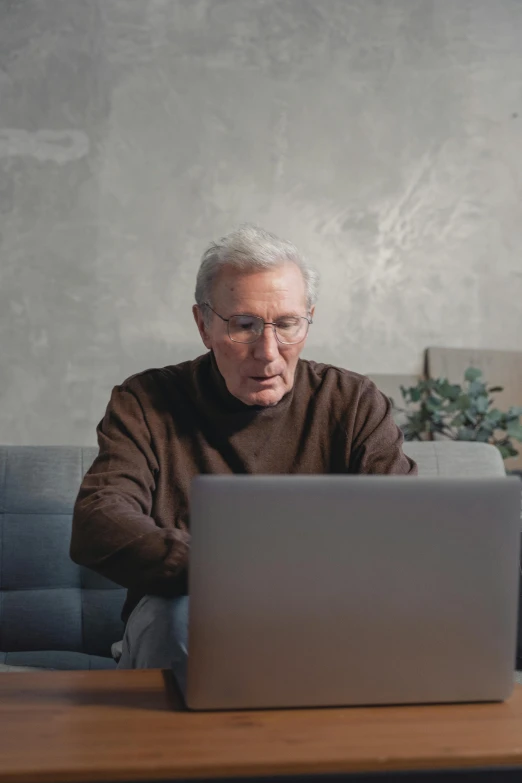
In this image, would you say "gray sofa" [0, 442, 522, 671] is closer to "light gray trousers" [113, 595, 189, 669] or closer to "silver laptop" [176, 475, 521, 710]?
"light gray trousers" [113, 595, 189, 669]

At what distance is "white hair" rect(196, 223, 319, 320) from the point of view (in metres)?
1.88

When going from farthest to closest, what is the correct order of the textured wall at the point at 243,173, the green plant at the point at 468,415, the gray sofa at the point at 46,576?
the textured wall at the point at 243,173
the green plant at the point at 468,415
the gray sofa at the point at 46,576

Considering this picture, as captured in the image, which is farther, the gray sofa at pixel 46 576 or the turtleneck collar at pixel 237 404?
the gray sofa at pixel 46 576

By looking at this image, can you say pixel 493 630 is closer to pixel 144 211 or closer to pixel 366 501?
pixel 366 501

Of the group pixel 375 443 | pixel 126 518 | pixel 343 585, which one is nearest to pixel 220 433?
pixel 375 443

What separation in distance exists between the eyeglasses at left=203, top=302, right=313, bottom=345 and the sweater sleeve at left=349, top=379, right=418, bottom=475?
0.73 feet

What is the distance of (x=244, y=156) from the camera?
13.0ft

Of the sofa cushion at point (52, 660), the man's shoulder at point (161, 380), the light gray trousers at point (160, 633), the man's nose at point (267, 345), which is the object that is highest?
the man's nose at point (267, 345)

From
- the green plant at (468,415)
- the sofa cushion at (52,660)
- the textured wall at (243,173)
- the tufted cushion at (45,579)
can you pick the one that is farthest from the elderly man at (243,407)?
the textured wall at (243,173)

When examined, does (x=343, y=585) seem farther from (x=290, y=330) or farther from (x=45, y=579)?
(x=45, y=579)

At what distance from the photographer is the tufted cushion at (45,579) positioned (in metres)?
2.16

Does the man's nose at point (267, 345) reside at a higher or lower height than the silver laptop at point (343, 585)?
higher

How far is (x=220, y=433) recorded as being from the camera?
1.92 m

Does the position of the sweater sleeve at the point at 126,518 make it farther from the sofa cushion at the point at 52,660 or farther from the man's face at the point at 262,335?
the sofa cushion at the point at 52,660
